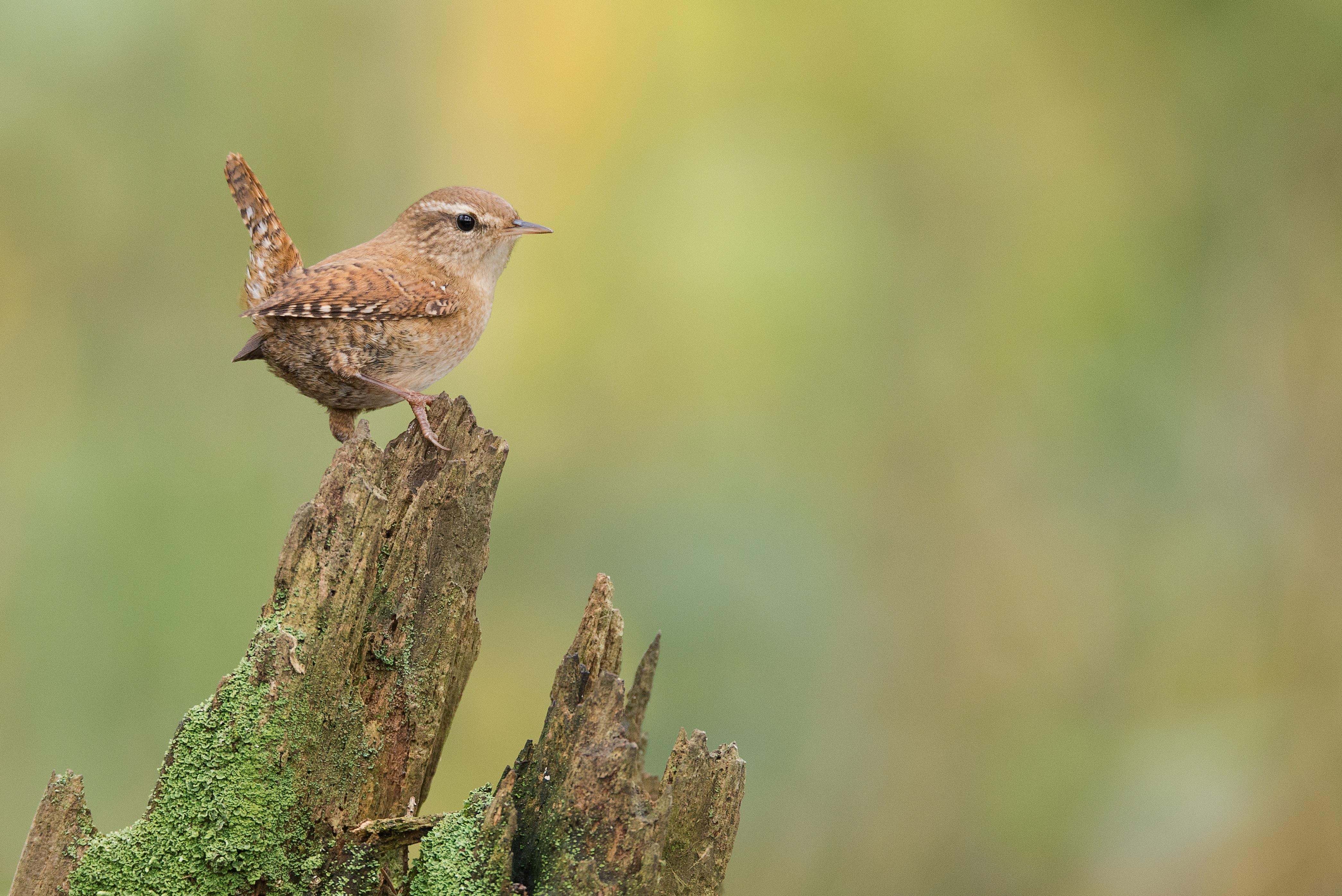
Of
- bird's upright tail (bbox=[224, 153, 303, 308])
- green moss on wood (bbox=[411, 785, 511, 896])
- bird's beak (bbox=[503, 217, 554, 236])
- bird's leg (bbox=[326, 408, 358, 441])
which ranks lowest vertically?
green moss on wood (bbox=[411, 785, 511, 896])

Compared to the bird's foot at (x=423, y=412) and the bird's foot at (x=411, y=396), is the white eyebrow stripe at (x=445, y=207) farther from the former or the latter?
the bird's foot at (x=423, y=412)

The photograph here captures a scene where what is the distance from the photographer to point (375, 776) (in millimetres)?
2631

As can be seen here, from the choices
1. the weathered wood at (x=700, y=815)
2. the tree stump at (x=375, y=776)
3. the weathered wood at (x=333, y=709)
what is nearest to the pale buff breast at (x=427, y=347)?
the weathered wood at (x=333, y=709)

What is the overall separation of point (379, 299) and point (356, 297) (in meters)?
0.07

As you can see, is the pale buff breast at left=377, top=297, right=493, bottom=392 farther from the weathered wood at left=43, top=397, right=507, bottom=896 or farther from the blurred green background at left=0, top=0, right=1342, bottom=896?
the blurred green background at left=0, top=0, right=1342, bottom=896

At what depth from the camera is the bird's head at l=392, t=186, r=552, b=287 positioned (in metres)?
4.10

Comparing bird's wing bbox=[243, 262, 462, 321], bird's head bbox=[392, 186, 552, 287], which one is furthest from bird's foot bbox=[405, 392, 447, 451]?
bird's head bbox=[392, 186, 552, 287]

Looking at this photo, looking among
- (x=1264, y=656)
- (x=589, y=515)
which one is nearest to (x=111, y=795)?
(x=589, y=515)

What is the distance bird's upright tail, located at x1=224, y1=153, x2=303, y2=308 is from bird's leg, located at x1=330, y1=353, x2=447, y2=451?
0.57m

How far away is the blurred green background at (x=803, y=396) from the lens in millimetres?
6297

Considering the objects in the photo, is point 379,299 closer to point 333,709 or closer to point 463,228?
point 463,228

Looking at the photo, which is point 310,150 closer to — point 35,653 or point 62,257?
point 62,257

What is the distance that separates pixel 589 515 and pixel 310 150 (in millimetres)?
2960

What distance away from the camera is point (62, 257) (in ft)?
22.6
